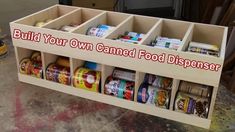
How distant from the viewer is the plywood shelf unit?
0.98m

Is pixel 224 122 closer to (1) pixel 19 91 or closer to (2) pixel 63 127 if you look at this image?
(2) pixel 63 127

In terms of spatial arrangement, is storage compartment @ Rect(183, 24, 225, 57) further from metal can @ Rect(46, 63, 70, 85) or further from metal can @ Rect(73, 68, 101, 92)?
metal can @ Rect(46, 63, 70, 85)

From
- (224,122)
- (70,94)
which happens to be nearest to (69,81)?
(70,94)

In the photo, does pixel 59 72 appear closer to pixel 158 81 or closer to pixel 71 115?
pixel 71 115

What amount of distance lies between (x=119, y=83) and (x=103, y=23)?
14.9 inches

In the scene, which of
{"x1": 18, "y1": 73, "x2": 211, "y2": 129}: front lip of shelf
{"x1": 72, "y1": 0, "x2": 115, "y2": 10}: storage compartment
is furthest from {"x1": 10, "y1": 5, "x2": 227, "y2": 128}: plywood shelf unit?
{"x1": 72, "y1": 0, "x2": 115, "y2": 10}: storage compartment

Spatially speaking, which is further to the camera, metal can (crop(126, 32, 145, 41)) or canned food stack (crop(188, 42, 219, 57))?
metal can (crop(126, 32, 145, 41))

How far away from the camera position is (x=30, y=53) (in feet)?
4.36

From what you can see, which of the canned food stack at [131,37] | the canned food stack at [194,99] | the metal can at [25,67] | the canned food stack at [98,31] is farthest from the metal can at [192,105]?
the metal can at [25,67]

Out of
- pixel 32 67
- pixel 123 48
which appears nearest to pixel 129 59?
pixel 123 48

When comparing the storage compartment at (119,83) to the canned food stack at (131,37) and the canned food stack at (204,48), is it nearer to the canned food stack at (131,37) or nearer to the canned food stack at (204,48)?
Answer: the canned food stack at (131,37)

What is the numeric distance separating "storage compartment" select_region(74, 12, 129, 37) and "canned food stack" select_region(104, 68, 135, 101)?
0.18m

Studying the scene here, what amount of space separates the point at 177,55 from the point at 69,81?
0.49 metres

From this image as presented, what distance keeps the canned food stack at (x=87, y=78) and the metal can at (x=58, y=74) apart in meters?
0.04
